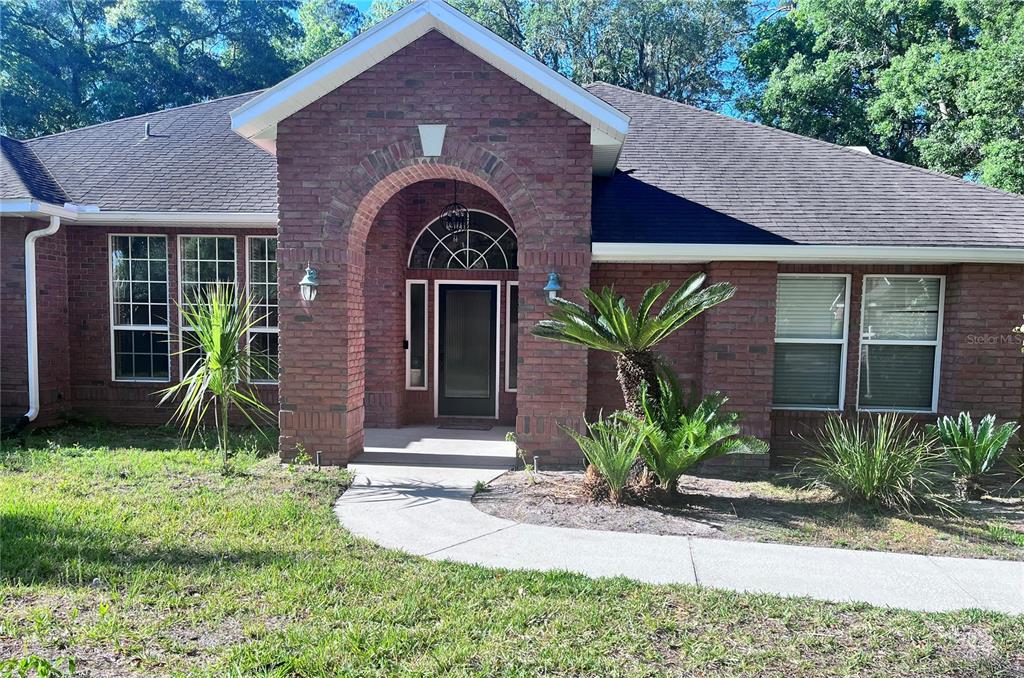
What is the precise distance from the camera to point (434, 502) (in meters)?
6.37

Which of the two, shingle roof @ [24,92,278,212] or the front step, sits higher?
shingle roof @ [24,92,278,212]

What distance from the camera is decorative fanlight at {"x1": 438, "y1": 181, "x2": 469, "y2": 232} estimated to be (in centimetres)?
1017

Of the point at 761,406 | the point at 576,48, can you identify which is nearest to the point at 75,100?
the point at 576,48

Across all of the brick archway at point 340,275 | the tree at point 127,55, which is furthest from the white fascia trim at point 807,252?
the tree at point 127,55

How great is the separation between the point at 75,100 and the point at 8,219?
20164mm

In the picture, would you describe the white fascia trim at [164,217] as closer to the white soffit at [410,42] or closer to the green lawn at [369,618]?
the white soffit at [410,42]

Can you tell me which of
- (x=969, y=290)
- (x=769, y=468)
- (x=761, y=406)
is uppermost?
(x=969, y=290)

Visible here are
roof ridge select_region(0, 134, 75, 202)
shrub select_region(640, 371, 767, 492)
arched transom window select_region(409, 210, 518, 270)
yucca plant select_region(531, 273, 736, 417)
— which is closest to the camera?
shrub select_region(640, 371, 767, 492)

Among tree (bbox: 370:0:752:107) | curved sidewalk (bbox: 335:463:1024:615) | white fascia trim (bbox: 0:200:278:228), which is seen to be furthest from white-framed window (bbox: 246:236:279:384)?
tree (bbox: 370:0:752:107)

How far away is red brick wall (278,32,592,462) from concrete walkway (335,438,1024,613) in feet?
6.37

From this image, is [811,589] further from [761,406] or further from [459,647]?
[761,406]

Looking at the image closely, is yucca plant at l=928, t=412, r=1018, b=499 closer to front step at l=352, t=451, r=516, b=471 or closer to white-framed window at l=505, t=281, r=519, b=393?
front step at l=352, t=451, r=516, b=471

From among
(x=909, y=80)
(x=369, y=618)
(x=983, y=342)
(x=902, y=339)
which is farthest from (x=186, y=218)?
(x=909, y=80)

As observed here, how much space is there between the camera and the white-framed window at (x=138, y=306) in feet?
32.7
